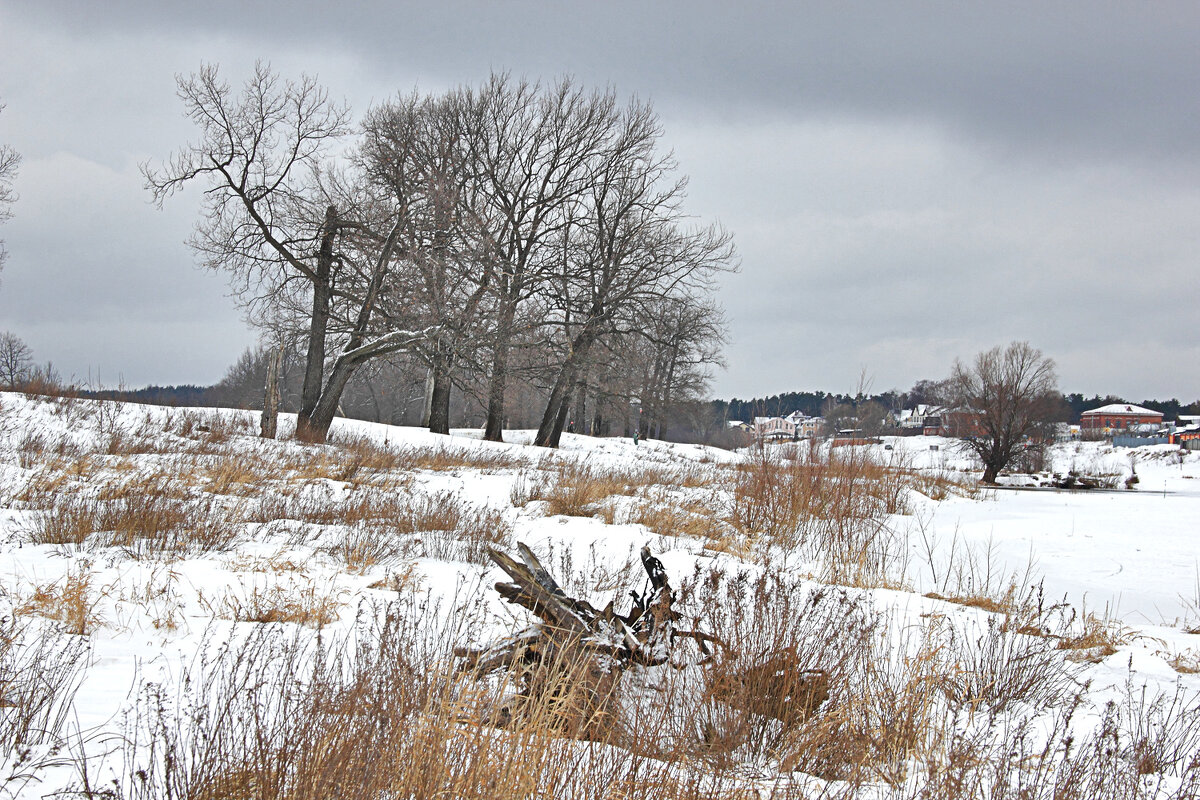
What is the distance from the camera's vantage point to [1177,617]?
5406mm

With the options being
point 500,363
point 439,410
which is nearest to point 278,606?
point 500,363

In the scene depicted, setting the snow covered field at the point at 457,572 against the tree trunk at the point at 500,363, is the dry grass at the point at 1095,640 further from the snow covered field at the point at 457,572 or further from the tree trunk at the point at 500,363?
the tree trunk at the point at 500,363

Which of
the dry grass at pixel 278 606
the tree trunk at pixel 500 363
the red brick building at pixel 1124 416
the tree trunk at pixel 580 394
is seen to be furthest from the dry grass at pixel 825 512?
the red brick building at pixel 1124 416

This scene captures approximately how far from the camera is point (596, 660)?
109 inches

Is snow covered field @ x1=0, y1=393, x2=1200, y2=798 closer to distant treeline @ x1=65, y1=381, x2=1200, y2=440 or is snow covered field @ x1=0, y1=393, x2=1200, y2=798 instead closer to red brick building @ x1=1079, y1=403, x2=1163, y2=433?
distant treeline @ x1=65, y1=381, x2=1200, y2=440

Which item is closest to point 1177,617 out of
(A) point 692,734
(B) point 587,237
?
(A) point 692,734

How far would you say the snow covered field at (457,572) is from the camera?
2.43 meters

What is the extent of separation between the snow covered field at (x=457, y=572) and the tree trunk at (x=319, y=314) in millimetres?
6233

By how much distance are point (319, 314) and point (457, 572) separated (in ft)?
57.2

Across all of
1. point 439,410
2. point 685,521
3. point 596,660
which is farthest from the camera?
point 439,410

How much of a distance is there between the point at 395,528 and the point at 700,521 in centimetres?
396

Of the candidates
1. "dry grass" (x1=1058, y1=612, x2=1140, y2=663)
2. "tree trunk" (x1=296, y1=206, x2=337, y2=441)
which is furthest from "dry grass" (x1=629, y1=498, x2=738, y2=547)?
"tree trunk" (x1=296, y1=206, x2=337, y2=441)

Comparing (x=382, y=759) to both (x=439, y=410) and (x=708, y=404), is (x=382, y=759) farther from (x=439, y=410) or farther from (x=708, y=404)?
(x=708, y=404)

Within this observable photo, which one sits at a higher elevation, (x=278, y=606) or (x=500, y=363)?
(x=500, y=363)
